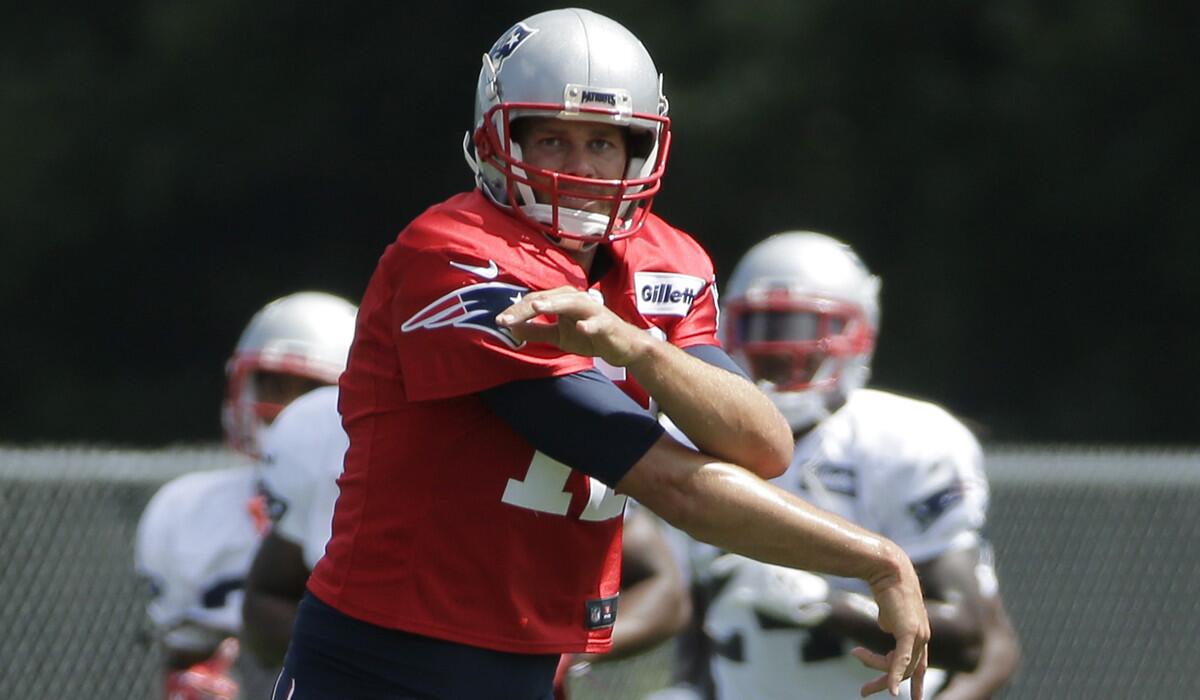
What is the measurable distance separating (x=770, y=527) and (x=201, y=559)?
2.93 meters

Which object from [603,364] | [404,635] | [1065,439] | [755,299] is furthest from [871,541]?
[1065,439]

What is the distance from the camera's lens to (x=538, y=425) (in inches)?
111

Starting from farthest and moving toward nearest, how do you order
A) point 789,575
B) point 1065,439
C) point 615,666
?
point 1065,439 → point 615,666 → point 789,575

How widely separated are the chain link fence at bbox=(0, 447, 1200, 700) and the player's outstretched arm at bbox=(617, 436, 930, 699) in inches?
131

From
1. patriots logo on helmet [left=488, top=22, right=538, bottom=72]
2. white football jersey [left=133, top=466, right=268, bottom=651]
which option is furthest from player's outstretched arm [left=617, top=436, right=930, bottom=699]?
white football jersey [left=133, top=466, right=268, bottom=651]

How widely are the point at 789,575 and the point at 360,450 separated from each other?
158 centimetres

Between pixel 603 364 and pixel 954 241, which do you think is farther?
pixel 954 241

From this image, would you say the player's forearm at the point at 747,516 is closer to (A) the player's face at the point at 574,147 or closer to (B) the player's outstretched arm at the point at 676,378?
(B) the player's outstretched arm at the point at 676,378

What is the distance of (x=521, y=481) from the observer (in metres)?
2.93

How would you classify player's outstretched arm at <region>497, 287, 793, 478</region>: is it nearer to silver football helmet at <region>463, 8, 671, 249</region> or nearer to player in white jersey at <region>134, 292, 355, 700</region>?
silver football helmet at <region>463, 8, 671, 249</region>

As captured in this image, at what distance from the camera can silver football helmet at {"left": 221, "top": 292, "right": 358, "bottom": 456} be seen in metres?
5.69

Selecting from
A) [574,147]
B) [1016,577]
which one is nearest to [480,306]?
[574,147]

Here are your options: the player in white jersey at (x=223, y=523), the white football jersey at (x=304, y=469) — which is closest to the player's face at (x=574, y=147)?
the white football jersey at (x=304, y=469)

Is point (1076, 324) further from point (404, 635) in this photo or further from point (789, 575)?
point (404, 635)
